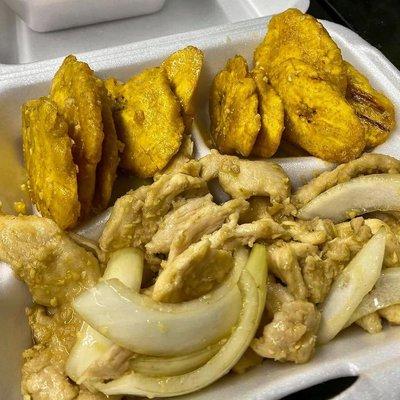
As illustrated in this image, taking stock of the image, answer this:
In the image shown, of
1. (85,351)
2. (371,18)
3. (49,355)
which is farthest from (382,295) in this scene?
(371,18)

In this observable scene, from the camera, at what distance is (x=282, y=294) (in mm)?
1603

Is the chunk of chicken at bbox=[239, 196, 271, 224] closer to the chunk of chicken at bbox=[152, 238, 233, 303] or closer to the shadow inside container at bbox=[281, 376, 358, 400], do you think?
the chunk of chicken at bbox=[152, 238, 233, 303]

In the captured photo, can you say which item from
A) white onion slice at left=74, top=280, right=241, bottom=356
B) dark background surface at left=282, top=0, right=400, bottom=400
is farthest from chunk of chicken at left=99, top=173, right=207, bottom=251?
dark background surface at left=282, top=0, right=400, bottom=400

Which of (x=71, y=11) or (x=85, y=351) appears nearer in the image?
(x=85, y=351)

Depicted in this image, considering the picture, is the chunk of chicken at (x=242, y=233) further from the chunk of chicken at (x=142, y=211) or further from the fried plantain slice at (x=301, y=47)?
the fried plantain slice at (x=301, y=47)

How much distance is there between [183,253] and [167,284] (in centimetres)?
10

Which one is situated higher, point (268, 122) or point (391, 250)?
point (268, 122)

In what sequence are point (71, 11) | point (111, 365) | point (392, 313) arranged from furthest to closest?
point (71, 11) < point (392, 313) < point (111, 365)

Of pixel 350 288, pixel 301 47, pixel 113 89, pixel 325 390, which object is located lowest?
pixel 325 390

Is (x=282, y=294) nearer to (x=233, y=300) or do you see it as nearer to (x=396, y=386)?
(x=233, y=300)

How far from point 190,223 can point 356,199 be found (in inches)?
23.5

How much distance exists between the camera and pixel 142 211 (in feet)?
5.57

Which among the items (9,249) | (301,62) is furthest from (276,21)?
(9,249)

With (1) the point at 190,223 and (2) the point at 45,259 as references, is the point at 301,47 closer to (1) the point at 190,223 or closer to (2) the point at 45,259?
(1) the point at 190,223
